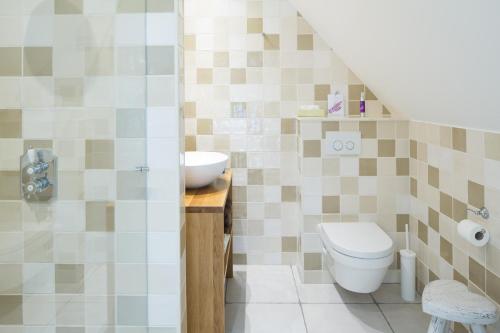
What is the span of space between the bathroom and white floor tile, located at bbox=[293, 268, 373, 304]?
16 mm

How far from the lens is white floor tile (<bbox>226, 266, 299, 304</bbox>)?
2627mm

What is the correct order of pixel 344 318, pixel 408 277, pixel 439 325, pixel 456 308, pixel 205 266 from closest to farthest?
pixel 456 308 < pixel 439 325 < pixel 205 266 < pixel 344 318 < pixel 408 277

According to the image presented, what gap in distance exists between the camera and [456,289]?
70.0 inches

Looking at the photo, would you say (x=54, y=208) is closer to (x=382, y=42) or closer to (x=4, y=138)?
(x=4, y=138)

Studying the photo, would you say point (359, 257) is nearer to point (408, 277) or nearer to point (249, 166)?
point (408, 277)

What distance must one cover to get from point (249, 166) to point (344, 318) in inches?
50.1

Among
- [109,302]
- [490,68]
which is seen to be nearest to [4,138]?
[109,302]

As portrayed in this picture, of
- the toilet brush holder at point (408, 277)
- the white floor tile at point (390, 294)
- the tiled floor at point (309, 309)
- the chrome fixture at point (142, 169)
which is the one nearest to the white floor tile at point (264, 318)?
the tiled floor at point (309, 309)

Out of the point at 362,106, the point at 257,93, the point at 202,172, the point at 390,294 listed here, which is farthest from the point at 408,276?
the point at 257,93

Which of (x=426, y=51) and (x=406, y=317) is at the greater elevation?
(x=426, y=51)

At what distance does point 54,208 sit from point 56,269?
0.19m

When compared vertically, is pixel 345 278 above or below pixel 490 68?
below

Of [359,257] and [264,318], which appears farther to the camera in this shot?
[264,318]

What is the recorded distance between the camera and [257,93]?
3.09m
